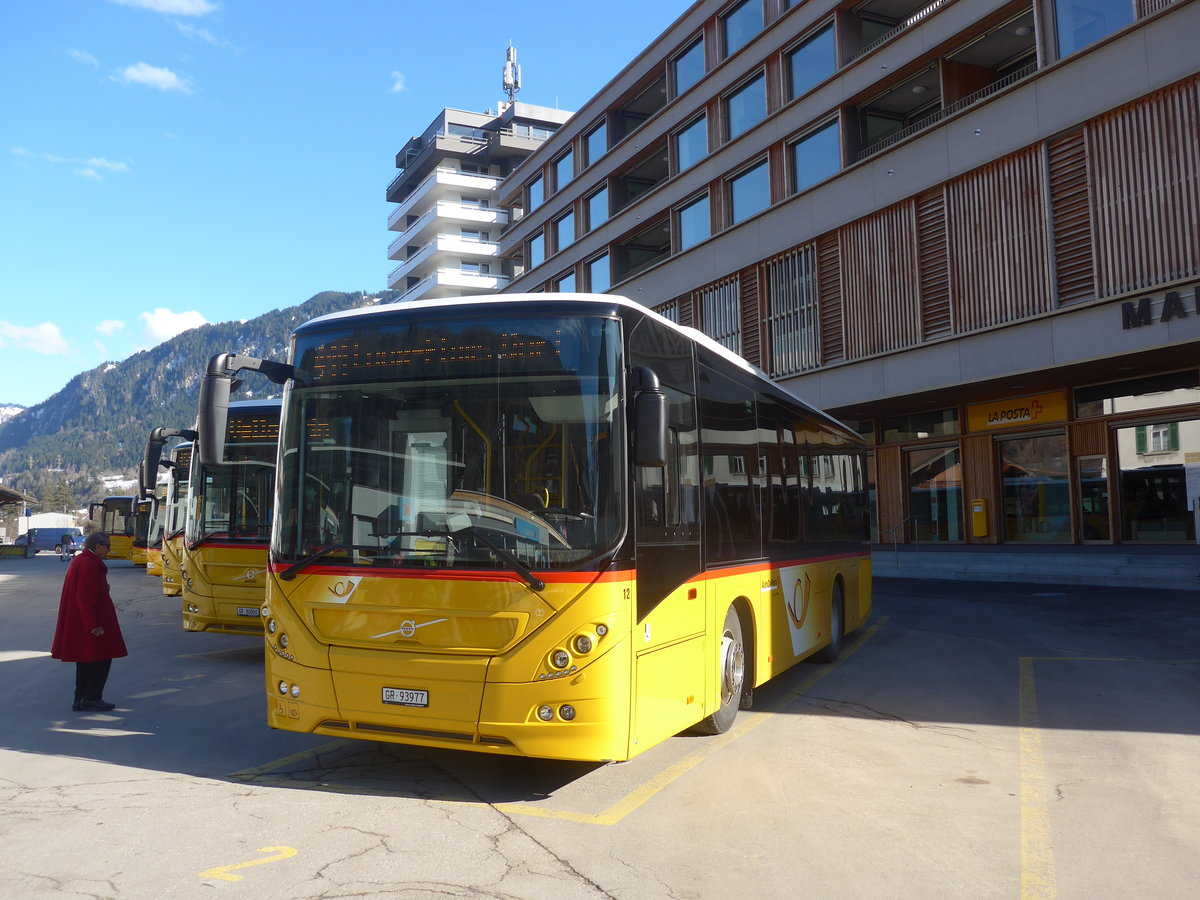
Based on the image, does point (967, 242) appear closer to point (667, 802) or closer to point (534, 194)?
point (667, 802)

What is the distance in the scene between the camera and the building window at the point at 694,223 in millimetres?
32531

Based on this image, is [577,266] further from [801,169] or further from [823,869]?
[823,869]

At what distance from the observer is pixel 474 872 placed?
439cm

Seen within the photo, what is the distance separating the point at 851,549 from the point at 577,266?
3070 centimetres

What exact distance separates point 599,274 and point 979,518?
66.0 feet

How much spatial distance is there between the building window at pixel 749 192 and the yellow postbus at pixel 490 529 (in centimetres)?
2456

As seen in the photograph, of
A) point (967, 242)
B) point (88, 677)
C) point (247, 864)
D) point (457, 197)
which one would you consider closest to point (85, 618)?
point (88, 677)

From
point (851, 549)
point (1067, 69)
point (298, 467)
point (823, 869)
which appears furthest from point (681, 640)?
point (1067, 69)

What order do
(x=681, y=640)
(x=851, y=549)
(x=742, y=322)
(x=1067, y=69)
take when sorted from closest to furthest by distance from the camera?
1. (x=681, y=640)
2. (x=851, y=549)
3. (x=1067, y=69)
4. (x=742, y=322)

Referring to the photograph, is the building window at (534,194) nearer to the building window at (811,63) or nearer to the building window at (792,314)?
the building window at (811,63)

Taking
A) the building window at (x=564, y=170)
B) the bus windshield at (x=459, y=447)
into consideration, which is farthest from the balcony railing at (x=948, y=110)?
the bus windshield at (x=459, y=447)

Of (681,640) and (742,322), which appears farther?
(742,322)

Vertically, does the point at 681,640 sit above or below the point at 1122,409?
below

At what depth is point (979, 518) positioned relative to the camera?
24953mm
